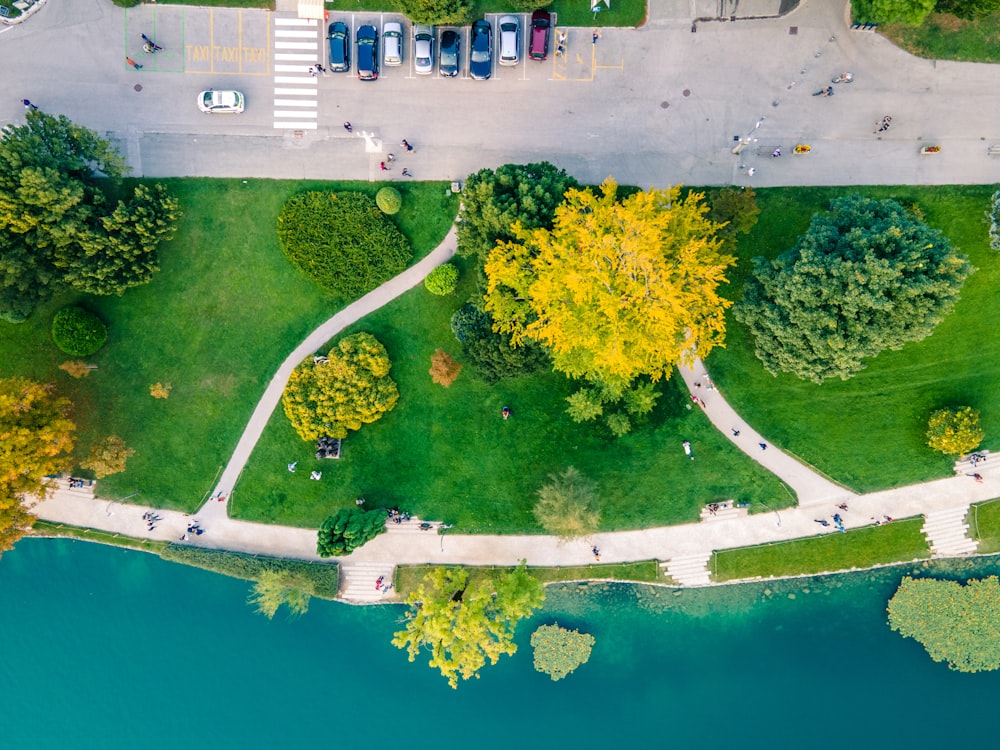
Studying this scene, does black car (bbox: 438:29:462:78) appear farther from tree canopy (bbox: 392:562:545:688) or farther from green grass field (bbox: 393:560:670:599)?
green grass field (bbox: 393:560:670:599)

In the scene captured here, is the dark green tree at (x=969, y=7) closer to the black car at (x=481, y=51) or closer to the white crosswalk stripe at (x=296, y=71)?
the black car at (x=481, y=51)

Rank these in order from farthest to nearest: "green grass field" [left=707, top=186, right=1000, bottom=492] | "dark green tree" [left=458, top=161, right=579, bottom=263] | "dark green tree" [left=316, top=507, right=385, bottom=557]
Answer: "green grass field" [left=707, top=186, right=1000, bottom=492]
"dark green tree" [left=316, top=507, right=385, bottom=557]
"dark green tree" [left=458, top=161, right=579, bottom=263]

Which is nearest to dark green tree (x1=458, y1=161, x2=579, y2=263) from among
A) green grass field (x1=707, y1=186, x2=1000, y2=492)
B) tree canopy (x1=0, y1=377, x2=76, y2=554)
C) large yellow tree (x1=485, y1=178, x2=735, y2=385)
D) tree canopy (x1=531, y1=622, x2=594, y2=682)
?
large yellow tree (x1=485, y1=178, x2=735, y2=385)

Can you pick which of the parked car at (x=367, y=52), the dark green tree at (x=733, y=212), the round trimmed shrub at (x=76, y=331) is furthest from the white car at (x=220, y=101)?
the dark green tree at (x=733, y=212)

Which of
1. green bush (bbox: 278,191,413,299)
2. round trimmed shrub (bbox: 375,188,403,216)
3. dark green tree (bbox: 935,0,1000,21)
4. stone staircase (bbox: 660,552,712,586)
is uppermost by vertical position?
dark green tree (bbox: 935,0,1000,21)

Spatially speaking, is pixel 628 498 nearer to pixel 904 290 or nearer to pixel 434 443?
pixel 434 443

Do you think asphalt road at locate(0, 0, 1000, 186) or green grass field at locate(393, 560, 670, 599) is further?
green grass field at locate(393, 560, 670, 599)

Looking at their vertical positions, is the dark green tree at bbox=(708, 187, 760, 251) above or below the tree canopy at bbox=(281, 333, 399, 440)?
above

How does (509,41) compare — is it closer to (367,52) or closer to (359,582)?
(367,52)
